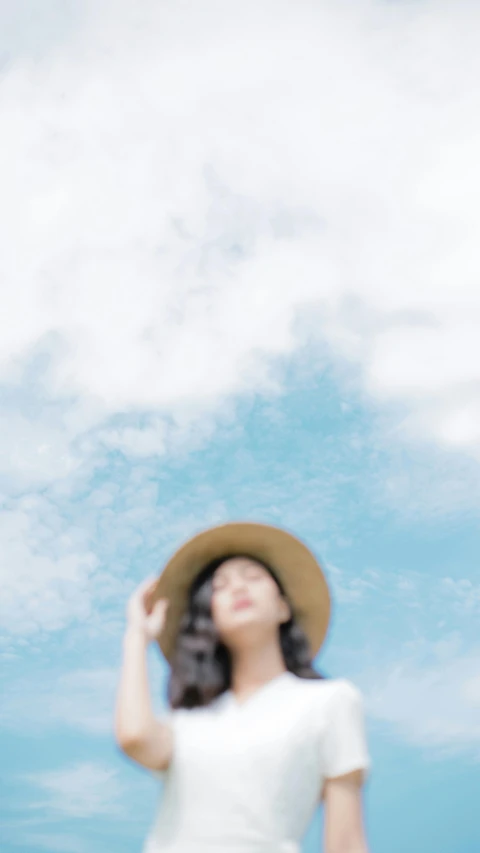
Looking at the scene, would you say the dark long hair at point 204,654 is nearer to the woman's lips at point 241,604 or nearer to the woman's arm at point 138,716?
the woman's lips at point 241,604

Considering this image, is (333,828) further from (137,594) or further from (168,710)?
(137,594)

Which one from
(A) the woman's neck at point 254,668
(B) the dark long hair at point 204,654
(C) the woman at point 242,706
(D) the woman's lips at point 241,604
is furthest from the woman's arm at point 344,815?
(D) the woman's lips at point 241,604

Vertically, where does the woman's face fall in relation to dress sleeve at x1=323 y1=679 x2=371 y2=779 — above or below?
above

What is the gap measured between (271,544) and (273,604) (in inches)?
16.6

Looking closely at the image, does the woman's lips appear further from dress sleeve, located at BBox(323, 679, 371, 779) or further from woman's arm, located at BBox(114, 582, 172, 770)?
dress sleeve, located at BBox(323, 679, 371, 779)

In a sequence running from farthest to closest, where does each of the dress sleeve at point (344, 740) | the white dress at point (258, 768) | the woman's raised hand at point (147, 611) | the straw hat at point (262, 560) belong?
the straw hat at point (262, 560), the woman's raised hand at point (147, 611), the dress sleeve at point (344, 740), the white dress at point (258, 768)

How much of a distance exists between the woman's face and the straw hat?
157mm

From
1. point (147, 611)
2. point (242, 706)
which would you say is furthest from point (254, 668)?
point (147, 611)

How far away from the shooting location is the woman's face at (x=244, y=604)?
4.72m

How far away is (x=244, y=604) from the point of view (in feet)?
15.6

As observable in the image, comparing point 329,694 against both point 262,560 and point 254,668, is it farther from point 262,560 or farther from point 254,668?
point 262,560

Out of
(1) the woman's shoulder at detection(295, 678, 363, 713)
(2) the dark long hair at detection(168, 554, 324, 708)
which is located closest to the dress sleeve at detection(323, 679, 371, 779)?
(1) the woman's shoulder at detection(295, 678, 363, 713)

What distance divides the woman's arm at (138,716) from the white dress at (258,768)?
11cm

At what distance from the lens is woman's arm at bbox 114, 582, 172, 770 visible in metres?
4.14
